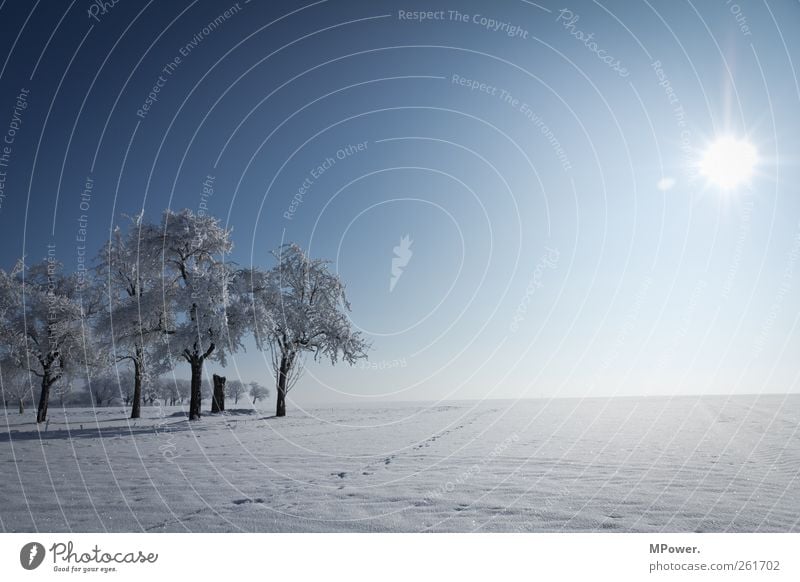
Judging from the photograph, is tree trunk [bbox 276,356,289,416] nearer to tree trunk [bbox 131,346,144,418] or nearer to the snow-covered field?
tree trunk [bbox 131,346,144,418]

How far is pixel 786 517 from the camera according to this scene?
20.6ft

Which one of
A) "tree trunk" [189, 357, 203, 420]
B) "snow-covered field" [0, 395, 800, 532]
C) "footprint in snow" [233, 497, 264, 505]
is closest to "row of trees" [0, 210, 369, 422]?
"tree trunk" [189, 357, 203, 420]

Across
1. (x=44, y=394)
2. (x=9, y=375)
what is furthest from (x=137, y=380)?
(x=9, y=375)

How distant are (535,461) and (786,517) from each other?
4650mm

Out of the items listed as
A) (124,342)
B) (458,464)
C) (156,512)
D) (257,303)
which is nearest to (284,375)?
(257,303)

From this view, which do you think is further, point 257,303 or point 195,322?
point 257,303

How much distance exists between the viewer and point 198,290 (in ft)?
75.8

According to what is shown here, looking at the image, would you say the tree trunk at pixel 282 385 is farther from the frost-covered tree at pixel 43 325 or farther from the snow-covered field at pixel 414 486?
the snow-covered field at pixel 414 486

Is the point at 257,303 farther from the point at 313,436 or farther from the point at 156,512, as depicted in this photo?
the point at 156,512

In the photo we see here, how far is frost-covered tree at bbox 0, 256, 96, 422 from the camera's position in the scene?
1089 inches
